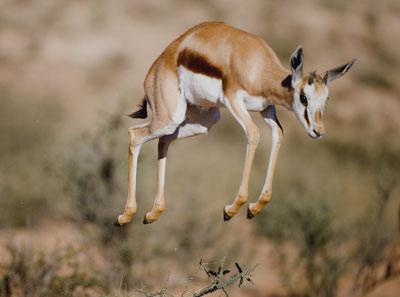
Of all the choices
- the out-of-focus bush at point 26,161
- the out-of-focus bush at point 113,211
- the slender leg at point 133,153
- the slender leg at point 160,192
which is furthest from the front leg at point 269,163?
the out-of-focus bush at point 26,161

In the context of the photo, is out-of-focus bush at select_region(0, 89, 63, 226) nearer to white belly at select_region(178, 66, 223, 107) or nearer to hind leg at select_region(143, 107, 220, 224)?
hind leg at select_region(143, 107, 220, 224)

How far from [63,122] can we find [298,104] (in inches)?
1050

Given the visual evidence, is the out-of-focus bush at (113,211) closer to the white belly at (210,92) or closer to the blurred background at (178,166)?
the blurred background at (178,166)

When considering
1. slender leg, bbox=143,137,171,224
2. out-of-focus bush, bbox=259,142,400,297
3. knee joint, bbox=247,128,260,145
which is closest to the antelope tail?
slender leg, bbox=143,137,171,224

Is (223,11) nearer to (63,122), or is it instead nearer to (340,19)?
(340,19)

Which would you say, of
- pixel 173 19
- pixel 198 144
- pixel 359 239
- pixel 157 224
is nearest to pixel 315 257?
pixel 359 239

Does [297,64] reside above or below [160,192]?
above

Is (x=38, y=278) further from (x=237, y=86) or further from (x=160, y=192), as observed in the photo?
(x=237, y=86)

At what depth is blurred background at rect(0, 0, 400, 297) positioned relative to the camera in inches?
629

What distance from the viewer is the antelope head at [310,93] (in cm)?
573

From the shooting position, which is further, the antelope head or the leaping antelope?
the leaping antelope

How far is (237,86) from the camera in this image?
600 cm

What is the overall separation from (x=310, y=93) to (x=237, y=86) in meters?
0.61

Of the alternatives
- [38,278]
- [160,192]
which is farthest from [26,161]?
[160,192]
